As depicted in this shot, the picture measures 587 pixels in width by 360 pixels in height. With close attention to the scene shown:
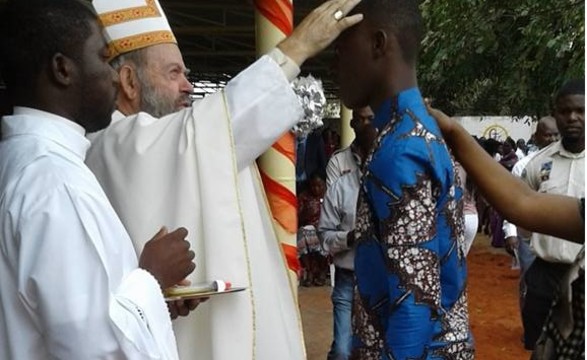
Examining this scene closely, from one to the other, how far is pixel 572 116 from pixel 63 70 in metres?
3.85

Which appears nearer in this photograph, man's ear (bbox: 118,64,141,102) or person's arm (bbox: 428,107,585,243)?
person's arm (bbox: 428,107,585,243)

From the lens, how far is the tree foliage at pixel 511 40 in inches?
269

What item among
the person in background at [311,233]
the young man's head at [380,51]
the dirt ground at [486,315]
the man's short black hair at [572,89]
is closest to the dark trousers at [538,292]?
the man's short black hair at [572,89]

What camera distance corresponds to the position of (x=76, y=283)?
1.70 metres

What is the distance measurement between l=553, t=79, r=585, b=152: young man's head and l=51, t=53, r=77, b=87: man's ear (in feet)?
12.3

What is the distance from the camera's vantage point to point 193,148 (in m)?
2.40

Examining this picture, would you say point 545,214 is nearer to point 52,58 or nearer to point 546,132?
point 52,58

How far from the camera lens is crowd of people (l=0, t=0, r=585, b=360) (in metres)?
1.74

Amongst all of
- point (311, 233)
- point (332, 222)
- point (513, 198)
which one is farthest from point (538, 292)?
point (311, 233)

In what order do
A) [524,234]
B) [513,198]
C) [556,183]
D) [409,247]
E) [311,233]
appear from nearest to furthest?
[409,247], [513,198], [556,183], [524,234], [311,233]

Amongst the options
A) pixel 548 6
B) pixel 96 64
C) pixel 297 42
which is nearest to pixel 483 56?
pixel 548 6

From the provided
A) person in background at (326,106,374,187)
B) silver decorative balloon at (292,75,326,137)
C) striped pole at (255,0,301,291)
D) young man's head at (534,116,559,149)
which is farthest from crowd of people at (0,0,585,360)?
young man's head at (534,116,559,149)

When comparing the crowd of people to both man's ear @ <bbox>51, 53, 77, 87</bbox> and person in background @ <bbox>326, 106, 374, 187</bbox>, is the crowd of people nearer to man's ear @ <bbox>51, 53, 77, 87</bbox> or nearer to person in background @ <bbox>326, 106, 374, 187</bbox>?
man's ear @ <bbox>51, 53, 77, 87</bbox>

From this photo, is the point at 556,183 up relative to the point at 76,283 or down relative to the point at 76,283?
down
